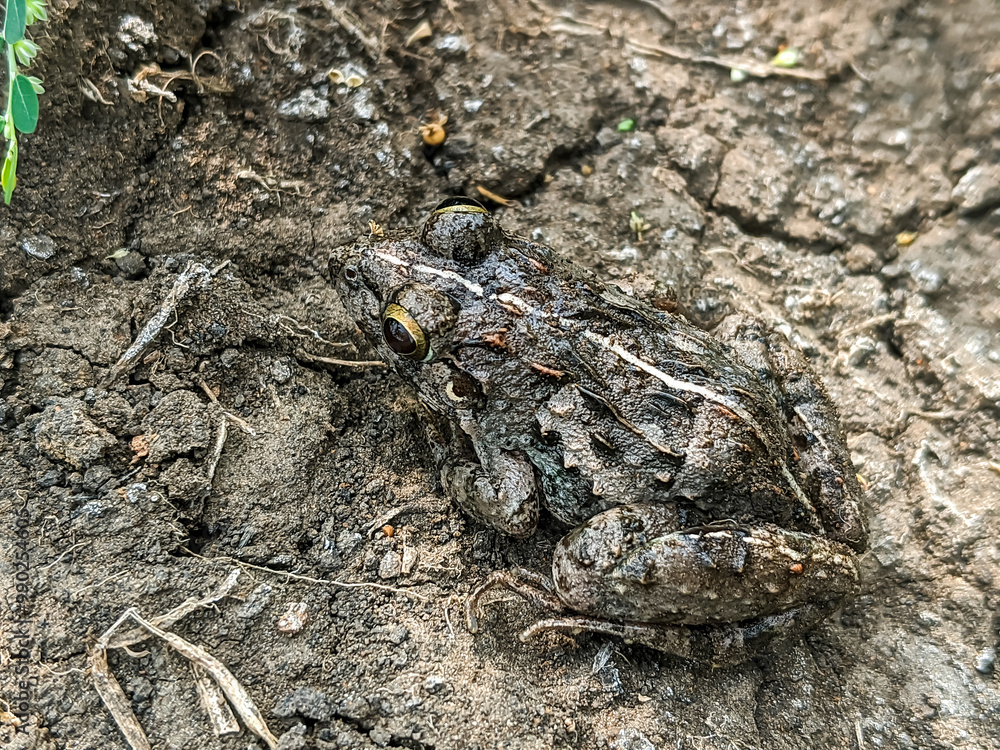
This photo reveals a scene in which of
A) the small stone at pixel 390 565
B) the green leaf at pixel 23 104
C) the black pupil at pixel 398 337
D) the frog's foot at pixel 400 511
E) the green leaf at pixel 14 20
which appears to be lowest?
the small stone at pixel 390 565

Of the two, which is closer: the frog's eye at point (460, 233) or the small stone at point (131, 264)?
the frog's eye at point (460, 233)

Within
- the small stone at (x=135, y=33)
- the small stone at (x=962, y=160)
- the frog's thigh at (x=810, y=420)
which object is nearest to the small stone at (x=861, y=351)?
the frog's thigh at (x=810, y=420)

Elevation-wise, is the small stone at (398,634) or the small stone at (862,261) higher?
the small stone at (862,261)

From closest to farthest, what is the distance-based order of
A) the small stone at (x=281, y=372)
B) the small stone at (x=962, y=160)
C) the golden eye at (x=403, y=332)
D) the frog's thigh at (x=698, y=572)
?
the frog's thigh at (x=698, y=572)
the golden eye at (x=403, y=332)
the small stone at (x=281, y=372)
the small stone at (x=962, y=160)

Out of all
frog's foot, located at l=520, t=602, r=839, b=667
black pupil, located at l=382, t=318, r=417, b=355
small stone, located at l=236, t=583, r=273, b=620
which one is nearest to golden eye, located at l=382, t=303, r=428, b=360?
black pupil, located at l=382, t=318, r=417, b=355

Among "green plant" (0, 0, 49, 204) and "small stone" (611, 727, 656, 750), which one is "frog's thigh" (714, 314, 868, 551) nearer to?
"small stone" (611, 727, 656, 750)

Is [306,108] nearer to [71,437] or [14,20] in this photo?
[14,20]

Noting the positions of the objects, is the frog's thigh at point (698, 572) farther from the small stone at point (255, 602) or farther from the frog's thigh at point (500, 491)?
the small stone at point (255, 602)

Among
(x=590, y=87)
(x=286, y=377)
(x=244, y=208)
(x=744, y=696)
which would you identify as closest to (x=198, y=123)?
(x=244, y=208)
